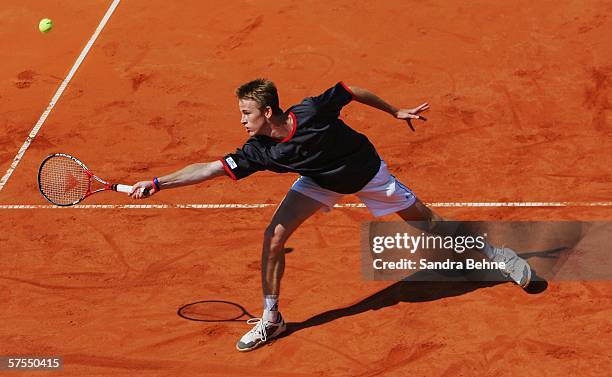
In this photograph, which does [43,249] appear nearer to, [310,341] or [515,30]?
[310,341]

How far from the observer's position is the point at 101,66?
1490cm

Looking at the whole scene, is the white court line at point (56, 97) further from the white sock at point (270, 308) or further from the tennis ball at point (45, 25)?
the white sock at point (270, 308)

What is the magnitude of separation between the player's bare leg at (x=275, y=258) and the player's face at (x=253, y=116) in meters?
0.81

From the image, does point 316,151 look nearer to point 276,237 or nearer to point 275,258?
point 276,237

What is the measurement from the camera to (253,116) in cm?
854

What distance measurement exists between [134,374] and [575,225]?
15.3ft

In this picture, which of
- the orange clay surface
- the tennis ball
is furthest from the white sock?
the tennis ball

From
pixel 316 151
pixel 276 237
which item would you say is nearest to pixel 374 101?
pixel 316 151

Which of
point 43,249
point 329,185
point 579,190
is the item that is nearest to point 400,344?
point 329,185

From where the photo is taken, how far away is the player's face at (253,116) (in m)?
8.52

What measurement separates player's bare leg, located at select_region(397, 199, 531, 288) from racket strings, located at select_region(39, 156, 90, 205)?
2.99m

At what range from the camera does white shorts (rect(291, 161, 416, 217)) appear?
9.08m

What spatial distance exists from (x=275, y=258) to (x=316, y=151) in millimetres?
1025

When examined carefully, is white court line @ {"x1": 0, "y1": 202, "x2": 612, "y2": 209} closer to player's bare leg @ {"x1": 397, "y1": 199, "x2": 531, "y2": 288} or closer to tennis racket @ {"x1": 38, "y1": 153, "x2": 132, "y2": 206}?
player's bare leg @ {"x1": 397, "y1": 199, "x2": 531, "y2": 288}
